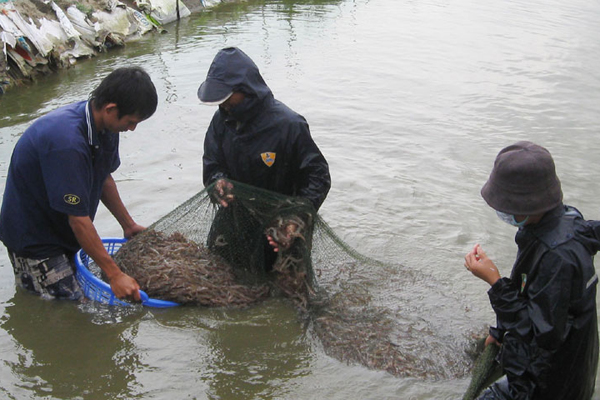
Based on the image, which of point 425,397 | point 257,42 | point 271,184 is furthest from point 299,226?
point 257,42

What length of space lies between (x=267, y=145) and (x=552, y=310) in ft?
7.32

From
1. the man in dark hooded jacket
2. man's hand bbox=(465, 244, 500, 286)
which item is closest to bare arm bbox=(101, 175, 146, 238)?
the man in dark hooded jacket

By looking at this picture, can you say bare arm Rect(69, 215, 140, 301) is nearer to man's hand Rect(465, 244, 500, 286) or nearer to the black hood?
the black hood

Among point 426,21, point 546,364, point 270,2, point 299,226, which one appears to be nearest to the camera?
point 546,364

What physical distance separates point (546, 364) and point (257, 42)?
1246cm

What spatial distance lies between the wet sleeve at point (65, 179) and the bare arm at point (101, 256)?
104 millimetres

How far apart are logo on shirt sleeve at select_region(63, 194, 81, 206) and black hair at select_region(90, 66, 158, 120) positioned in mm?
591

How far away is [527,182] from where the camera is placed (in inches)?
109

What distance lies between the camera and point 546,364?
290cm

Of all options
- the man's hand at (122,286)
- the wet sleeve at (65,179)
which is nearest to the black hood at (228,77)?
the wet sleeve at (65,179)

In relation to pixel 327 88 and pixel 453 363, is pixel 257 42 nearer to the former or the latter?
pixel 327 88

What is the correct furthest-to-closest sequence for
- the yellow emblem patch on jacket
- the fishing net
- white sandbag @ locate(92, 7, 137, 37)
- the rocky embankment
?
white sandbag @ locate(92, 7, 137, 37) → the rocky embankment → the yellow emblem patch on jacket → the fishing net

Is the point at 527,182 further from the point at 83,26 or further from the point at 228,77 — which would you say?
the point at 83,26

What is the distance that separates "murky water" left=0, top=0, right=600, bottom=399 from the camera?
3.98 metres
